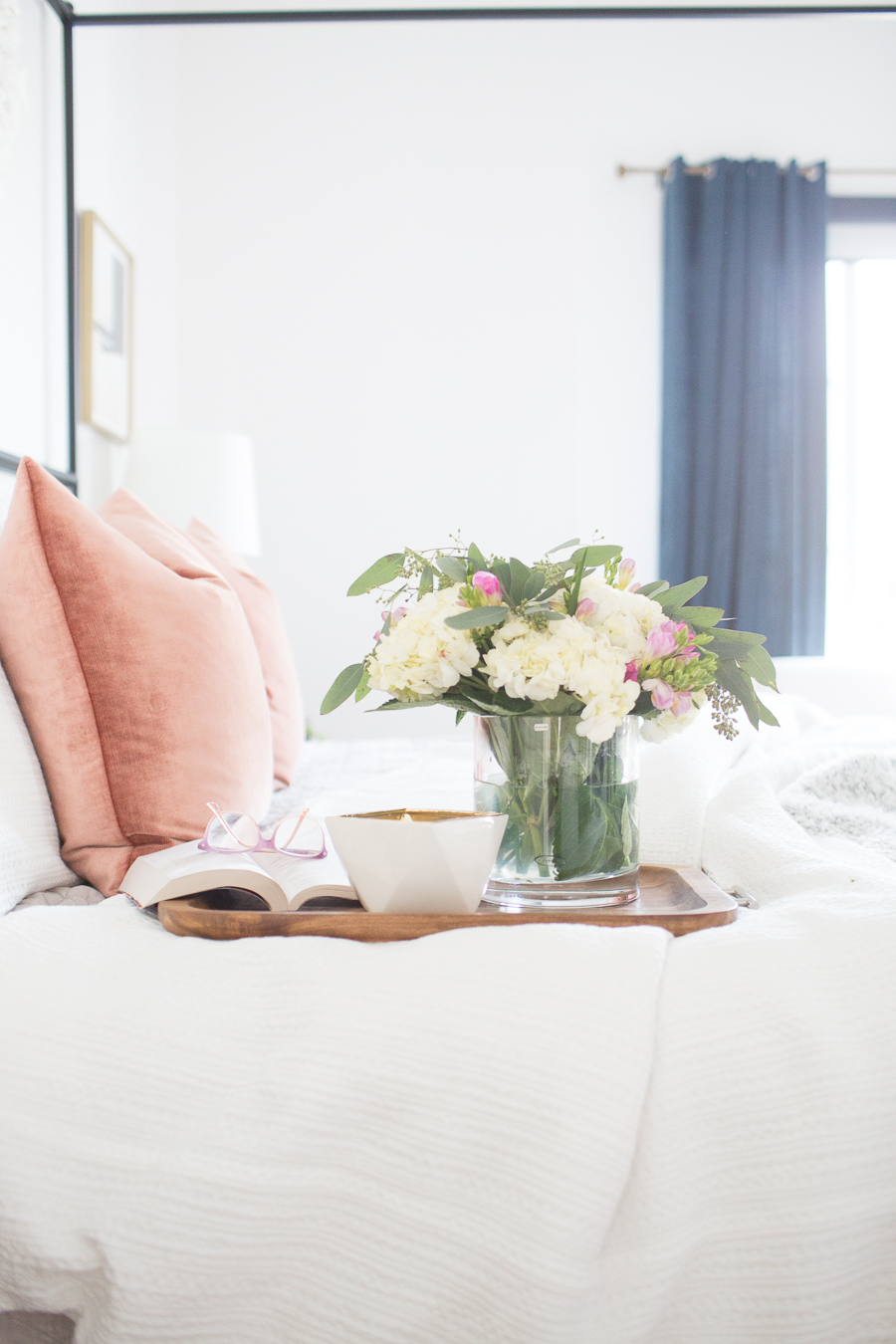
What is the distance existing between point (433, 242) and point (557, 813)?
326 cm

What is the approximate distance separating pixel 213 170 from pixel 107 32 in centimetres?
74

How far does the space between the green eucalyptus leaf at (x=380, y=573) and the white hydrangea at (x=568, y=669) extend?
0.13 metres

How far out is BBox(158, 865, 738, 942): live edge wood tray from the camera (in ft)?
2.48

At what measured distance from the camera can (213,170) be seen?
3.51 metres

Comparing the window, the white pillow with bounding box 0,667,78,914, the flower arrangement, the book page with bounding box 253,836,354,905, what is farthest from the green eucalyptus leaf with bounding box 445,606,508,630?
the window

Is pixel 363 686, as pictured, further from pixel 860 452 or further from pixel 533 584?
pixel 860 452

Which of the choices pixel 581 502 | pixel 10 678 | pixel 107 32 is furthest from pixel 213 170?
pixel 10 678

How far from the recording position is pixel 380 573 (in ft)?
2.89

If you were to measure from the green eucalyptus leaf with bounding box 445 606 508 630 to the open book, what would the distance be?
0.84 ft

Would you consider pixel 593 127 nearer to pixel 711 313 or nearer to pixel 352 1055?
pixel 711 313

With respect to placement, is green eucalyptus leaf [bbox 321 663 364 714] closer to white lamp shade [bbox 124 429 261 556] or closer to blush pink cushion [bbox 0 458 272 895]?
blush pink cushion [bbox 0 458 272 895]

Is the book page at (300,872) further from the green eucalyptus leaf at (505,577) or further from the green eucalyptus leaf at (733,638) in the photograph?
the green eucalyptus leaf at (733,638)

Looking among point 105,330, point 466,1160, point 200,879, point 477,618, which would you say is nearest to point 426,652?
point 477,618

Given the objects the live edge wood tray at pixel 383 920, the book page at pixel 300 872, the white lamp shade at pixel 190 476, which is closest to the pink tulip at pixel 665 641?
the live edge wood tray at pixel 383 920
